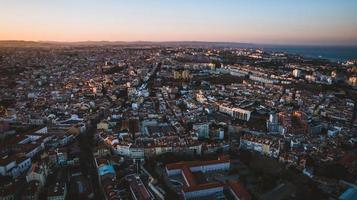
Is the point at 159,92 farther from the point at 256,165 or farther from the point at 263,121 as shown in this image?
the point at 256,165

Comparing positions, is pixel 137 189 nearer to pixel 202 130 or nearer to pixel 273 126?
pixel 202 130

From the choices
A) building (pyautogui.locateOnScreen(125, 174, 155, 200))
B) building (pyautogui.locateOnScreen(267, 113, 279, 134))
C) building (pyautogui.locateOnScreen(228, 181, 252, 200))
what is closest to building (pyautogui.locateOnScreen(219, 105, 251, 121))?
building (pyautogui.locateOnScreen(267, 113, 279, 134))

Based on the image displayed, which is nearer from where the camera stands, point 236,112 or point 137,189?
point 137,189

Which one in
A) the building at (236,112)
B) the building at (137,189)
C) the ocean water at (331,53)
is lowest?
the ocean water at (331,53)

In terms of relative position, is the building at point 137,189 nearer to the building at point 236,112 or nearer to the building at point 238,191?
the building at point 238,191

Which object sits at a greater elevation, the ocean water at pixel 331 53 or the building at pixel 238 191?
the building at pixel 238 191

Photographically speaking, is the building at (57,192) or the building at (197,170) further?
the building at (197,170)

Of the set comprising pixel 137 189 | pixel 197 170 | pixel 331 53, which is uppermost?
pixel 137 189

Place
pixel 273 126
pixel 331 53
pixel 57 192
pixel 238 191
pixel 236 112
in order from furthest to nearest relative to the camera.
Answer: pixel 331 53 < pixel 236 112 < pixel 273 126 < pixel 238 191 < pixel 57 192

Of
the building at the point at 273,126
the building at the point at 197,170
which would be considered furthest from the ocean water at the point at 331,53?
the building at the point at 197,170

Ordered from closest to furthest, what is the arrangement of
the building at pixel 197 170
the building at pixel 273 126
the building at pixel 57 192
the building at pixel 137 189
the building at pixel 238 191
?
1. the building at pixel 137 189
2. the building at pixel 57 192
3. the building at pixel 238 191
4. the building at pixel 197 170
5. the building at pixel 273 126

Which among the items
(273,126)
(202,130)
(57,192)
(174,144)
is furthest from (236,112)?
(57,192)

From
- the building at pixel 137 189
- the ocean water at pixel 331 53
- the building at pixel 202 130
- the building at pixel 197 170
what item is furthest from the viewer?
the ocean water at pixel 331 53
